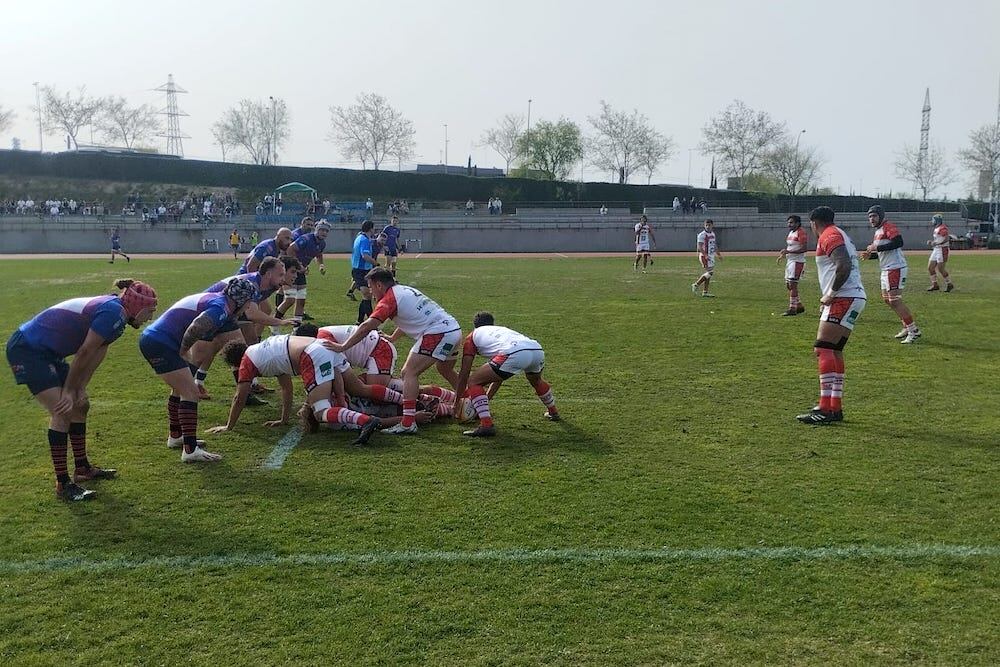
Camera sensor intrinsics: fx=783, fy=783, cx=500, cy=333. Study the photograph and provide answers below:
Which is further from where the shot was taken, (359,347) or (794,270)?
(794,270)

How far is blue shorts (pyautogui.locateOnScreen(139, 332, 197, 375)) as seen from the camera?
22.0ft

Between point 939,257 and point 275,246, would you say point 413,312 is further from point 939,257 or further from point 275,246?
point 939,257

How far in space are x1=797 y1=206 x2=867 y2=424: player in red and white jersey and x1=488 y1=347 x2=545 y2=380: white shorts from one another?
2.78 metres

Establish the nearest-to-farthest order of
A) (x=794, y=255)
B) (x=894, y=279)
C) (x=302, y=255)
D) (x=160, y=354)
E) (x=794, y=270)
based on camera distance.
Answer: (x=160, y=354) → (x=894, y=279) → (x=302, y=255) → (x=794, y=270) → (x=794, y=255)

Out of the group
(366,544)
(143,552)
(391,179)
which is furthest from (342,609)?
(391,179)

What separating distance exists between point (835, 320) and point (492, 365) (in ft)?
11.7

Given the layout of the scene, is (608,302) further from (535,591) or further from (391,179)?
(391,179)

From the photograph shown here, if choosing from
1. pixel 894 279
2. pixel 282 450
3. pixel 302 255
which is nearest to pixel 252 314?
pixel 282 450

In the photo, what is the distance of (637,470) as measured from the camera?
6391 millimetres

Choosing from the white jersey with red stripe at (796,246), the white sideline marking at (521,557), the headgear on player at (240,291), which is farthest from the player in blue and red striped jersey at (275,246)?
the white jersey with red stripe at (796,246)

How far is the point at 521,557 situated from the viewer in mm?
4777

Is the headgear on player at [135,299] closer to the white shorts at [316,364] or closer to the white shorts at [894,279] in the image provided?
the white shorts at [316,364]

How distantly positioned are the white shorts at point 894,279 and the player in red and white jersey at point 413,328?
347 inches

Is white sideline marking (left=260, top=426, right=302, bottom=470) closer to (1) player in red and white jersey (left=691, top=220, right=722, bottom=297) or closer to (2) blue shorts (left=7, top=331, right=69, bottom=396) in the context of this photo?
(2) blue shorts (left=7, top=331, right=69, bottom=396)
